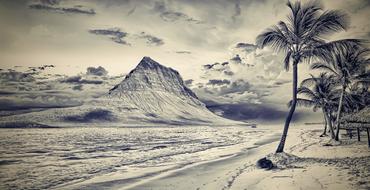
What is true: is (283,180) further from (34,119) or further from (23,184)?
(34,119)

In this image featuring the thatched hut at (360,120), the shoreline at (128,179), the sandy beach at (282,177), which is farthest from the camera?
the thatched hut at (360,120)

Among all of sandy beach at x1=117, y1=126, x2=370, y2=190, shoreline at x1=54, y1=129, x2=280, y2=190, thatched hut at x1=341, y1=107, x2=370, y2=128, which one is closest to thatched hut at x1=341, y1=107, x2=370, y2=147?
thatched hut at x1=341, y1=107, x2=370, y2=128

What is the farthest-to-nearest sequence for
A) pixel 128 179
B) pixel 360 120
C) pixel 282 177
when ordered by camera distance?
pixel 360 120
pixel 128 179
pixel 282 177

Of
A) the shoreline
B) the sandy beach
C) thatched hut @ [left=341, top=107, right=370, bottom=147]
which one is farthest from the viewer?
thatched hut @ [left=341, top=107, right=370, bottom=147]

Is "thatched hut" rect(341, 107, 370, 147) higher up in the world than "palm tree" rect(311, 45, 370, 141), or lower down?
lower down

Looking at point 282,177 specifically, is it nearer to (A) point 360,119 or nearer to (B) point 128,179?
(B) point 128,179

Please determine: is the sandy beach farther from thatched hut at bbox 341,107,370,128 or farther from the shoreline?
thatched hut at bbox 341,107,370,128

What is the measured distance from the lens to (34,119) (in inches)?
6353

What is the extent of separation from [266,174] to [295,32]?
11224 millimetres

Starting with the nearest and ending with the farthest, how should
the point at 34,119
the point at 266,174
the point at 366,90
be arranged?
the point at 266,174 → the point at 366,90 → the point at 34,119

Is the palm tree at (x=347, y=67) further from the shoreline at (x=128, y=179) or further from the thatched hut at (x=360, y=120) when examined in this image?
the shoreline at (x=128, y=179)

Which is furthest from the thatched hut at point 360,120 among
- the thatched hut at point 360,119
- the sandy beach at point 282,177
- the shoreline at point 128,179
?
the shoreline at point 128,179

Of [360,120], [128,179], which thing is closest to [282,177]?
[128,179]

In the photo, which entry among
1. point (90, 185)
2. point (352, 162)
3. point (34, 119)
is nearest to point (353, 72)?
point (352, 162)
